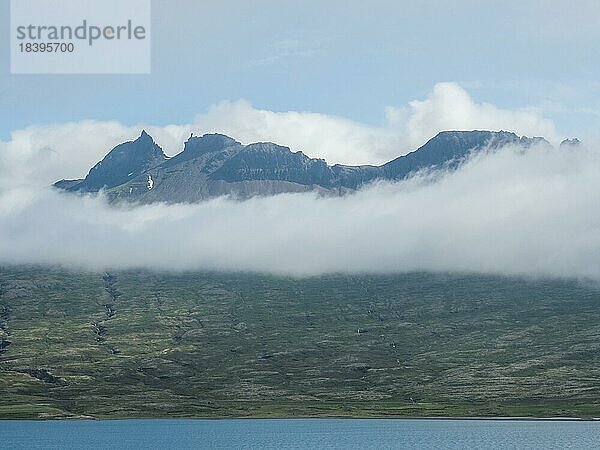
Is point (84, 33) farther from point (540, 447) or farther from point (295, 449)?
point (540, 447)

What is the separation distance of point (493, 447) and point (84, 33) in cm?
13700

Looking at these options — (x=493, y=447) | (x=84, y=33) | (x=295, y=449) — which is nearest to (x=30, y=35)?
(x=84, y=33)

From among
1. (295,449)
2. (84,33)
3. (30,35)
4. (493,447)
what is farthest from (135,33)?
(493,447)

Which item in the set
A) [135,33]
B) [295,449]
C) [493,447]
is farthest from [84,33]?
[493,447]

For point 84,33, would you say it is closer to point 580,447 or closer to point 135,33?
point 135,33

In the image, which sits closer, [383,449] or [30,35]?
[30,35]

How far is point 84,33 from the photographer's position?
377ft

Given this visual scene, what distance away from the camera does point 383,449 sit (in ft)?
651

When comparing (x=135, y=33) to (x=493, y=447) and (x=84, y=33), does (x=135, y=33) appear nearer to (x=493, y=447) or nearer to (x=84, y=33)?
(x=84, y=33)

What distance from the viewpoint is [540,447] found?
19500cm

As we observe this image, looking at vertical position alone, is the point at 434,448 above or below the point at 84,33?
below

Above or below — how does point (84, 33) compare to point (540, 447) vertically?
above

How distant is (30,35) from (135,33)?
15.4 metres

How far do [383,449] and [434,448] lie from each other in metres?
12.0
